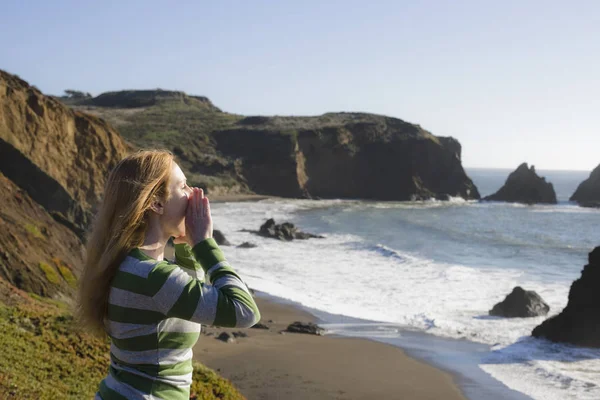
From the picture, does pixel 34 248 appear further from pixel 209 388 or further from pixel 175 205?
pixel 175 205

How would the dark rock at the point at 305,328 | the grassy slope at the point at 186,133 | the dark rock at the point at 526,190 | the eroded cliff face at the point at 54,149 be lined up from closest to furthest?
the dark rock at the point at 305,328, the eroded cliff face at the point at 54,149, the grassy slope at the point at 186,133, the dark rock at the point at 526,190

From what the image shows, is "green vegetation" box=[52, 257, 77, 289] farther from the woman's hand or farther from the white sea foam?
the woman's hand

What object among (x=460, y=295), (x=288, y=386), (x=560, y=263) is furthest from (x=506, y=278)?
(x=288, y=386)

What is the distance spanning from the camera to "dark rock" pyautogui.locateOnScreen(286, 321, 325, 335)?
53.6ft

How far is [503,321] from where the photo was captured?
18797 mm

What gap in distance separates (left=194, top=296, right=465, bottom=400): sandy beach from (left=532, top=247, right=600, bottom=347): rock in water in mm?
4101

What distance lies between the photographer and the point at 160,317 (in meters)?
2.44

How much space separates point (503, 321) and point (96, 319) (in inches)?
699

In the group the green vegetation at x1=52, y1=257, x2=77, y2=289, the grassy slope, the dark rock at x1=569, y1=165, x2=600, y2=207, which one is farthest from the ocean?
the dark rock at x1=569, y1=165, x2=600, y2=207

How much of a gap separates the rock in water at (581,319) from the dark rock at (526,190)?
88209 mm

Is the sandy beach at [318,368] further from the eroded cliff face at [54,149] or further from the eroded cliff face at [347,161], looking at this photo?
the eroded cliff face at [347,161]

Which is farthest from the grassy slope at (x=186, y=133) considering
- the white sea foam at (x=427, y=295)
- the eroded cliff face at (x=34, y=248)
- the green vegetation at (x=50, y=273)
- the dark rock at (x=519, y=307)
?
the green vegetation at (x=50, y=273)

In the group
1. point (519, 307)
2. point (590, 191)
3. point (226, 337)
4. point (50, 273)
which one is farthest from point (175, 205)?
point (590, 191)

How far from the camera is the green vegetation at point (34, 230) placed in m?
14.8
